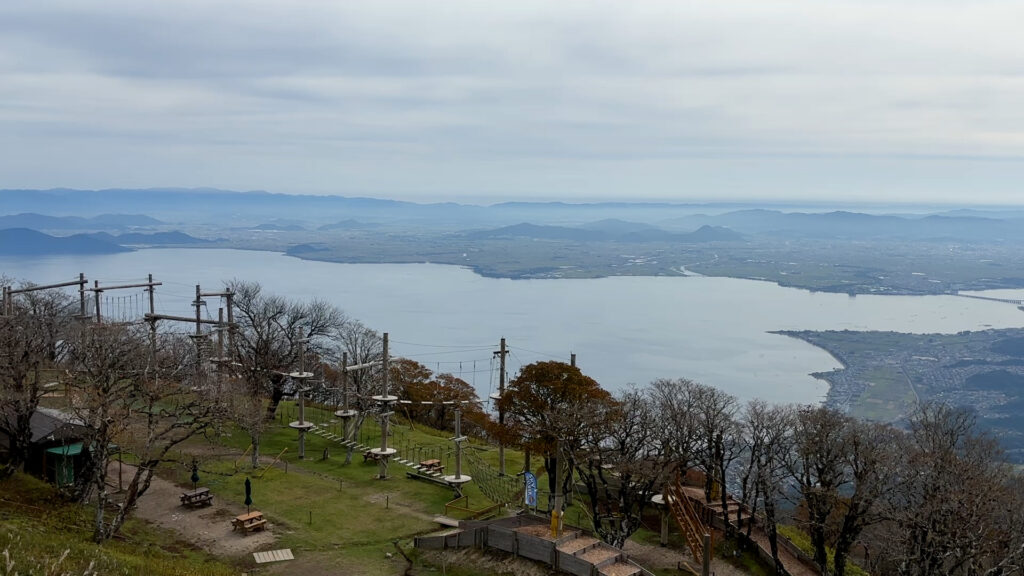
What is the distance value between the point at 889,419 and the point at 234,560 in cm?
6846

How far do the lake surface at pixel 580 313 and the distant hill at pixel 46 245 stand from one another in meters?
7.60

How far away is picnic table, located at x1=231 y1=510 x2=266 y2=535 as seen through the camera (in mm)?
20923

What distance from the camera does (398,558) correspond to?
19.8m

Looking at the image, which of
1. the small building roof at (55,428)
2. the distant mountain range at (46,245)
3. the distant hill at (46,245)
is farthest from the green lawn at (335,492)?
the distant hill at (46,245)

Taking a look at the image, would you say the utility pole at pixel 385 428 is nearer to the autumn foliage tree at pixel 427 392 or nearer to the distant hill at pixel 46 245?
the autumn foliage tree at pixel 427 392

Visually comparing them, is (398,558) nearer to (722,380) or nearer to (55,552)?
(55,552)

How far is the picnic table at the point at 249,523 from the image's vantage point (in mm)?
20923

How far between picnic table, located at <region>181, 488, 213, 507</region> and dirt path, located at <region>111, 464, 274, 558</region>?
0.55 feet

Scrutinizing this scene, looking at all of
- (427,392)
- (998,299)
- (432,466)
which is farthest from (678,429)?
(998,299)

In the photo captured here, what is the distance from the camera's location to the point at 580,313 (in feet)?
448

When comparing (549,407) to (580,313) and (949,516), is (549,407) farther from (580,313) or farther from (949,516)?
(580,313)

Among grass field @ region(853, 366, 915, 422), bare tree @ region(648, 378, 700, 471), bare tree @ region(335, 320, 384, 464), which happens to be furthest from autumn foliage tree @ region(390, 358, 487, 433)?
grass field @ region(853, 366, 915, 422)

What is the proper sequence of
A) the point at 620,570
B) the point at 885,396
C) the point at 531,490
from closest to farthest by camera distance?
the point at 620,570 → the point at 531,490 → the point at 885,396

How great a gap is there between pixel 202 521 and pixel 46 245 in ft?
595
